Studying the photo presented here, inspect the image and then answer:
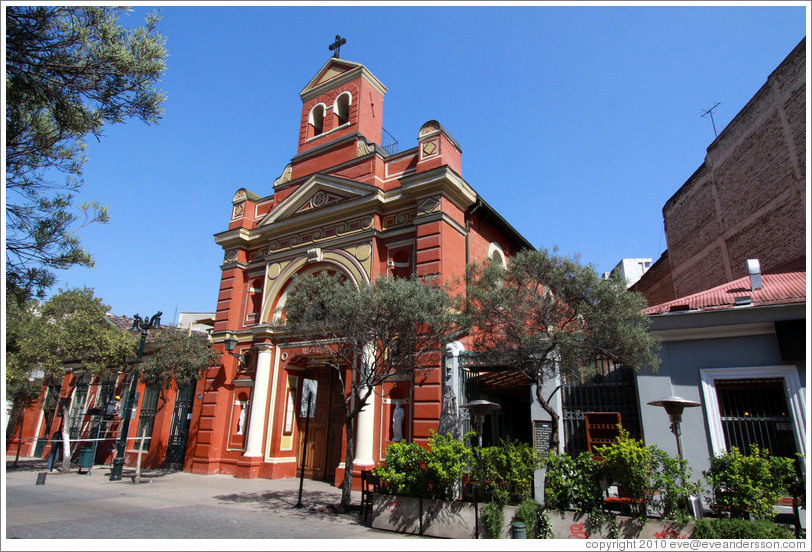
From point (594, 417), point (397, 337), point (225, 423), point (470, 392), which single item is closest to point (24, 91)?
point (397, 337)

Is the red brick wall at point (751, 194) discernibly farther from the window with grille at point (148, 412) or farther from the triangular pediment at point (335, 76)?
the window with grille at point (148, 412)

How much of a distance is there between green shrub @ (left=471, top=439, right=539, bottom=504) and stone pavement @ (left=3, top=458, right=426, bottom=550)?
1602 mm

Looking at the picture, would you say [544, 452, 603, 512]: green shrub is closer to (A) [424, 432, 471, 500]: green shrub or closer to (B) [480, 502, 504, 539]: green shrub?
(B) [480, 502, 504, 539]: green shrub

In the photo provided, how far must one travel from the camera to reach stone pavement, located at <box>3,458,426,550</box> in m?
7.88

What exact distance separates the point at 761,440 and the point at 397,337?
759 cm

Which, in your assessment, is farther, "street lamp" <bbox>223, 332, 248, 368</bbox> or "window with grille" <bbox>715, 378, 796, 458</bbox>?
"street lamp" <bbox>223, 332, 248, 368</bbox>

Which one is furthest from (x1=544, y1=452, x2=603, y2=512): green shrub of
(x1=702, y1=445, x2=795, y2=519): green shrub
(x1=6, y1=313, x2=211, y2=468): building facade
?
(x1=6, y1=313, x2=211, y2=468): building facade

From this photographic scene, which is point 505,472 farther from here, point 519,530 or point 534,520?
point 519,530

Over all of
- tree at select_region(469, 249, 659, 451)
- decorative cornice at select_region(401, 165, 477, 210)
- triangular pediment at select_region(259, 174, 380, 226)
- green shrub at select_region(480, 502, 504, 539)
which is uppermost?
triangular pediment at select_region(259, 174, 380, 226)

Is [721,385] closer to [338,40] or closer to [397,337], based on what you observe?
[397,337]

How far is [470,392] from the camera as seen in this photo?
12.9 meters

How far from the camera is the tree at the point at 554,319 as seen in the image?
915 centimetres

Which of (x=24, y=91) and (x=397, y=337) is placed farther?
(x=397, y=337)

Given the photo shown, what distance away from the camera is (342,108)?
19984 millimetres
